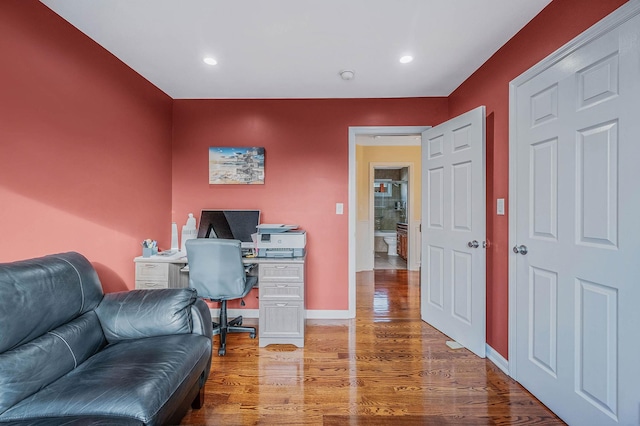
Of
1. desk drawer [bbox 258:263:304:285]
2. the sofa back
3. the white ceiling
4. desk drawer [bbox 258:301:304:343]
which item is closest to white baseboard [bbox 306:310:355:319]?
desk drawer [bbox 258:301:304:343]

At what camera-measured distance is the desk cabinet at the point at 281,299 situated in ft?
8.24

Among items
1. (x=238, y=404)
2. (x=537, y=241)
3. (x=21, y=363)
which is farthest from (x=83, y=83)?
(x=537, y=241)

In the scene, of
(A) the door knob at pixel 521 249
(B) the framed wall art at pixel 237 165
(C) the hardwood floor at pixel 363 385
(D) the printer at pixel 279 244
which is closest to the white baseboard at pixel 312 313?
(C) the hardwood floor at pixel 363 385

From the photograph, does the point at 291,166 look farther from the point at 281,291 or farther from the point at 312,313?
the point at 312,313

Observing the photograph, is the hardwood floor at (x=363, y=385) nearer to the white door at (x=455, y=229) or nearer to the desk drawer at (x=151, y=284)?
the white door at (x=455, y=229)

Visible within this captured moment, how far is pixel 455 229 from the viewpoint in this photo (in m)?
2.56

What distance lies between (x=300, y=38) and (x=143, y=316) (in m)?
2.10

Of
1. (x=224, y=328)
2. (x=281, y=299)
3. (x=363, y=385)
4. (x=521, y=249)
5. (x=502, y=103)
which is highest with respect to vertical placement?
(x=502, y=103)

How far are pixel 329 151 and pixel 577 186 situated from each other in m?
2.15

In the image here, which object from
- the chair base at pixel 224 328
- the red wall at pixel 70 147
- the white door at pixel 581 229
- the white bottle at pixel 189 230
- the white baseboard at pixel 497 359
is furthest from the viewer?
the white bottle at pixel 189 230

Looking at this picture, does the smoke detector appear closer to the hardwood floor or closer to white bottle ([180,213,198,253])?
white bottle ([180,213,198,253])

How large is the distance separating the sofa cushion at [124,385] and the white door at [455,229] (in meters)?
2.14

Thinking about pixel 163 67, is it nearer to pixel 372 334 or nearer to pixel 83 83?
pixel 83 83

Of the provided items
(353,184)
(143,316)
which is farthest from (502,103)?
(143,316)
